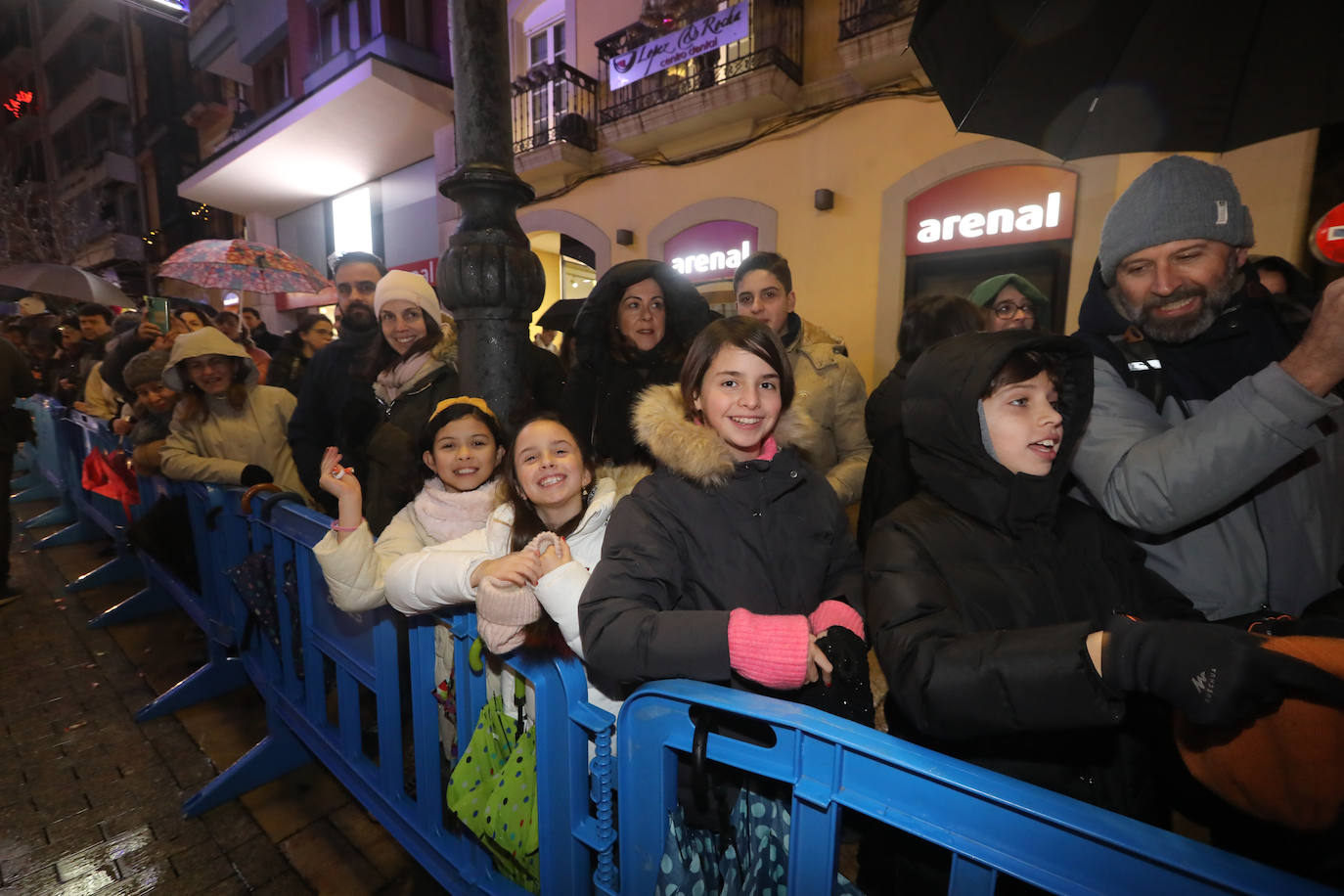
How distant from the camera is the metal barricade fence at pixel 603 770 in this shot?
2.67ft

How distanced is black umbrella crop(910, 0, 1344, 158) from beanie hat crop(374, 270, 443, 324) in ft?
8.13

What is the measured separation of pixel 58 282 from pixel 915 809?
41.4ft

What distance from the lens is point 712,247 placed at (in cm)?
812

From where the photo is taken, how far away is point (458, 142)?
2.49 meters

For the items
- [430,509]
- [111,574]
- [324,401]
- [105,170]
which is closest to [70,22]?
[105,170]

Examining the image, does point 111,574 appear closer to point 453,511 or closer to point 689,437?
point 453,511

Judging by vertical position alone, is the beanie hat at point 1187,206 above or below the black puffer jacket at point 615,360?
above

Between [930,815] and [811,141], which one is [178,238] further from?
[930,815]

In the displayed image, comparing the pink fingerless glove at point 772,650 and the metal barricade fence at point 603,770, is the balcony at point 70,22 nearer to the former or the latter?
the metal barricade fence at point 603,770

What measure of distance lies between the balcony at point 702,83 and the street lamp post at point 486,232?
536cm

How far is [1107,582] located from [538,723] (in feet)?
4.75

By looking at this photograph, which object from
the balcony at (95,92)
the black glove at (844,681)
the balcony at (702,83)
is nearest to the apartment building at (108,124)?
the balcony at (95,92)

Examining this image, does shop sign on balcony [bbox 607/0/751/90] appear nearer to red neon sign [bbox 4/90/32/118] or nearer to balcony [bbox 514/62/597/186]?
balcony [bbox 514/62/597/186]

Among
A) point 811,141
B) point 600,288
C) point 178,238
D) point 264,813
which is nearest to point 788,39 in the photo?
point 811,141
